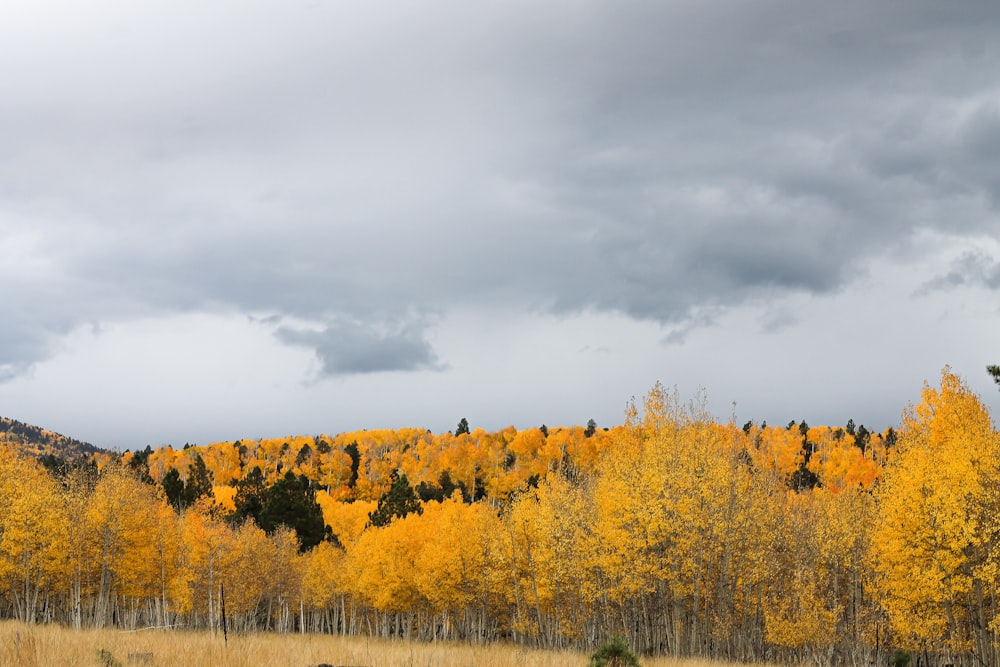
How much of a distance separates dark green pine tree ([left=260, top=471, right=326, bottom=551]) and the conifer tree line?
205 millimetres

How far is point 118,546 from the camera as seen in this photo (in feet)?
194

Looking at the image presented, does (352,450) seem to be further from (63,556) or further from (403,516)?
(63,556)

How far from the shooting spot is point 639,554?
40.0 meters

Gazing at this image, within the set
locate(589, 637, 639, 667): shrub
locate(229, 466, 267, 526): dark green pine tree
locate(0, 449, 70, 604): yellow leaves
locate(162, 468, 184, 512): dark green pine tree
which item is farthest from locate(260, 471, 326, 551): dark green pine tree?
locate(589, 637, 639, 667): shrub

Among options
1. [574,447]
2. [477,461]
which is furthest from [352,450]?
[574,447]

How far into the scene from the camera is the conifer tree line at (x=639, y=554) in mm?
37062

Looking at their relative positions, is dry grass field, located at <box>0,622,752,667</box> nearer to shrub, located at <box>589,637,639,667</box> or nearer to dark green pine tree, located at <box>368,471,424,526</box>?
shrub, located at <box>589,637,639,667</box>

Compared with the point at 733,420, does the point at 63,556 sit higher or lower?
lower

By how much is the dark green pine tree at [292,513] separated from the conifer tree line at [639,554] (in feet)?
0.67

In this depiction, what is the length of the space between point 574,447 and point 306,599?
4029 inches

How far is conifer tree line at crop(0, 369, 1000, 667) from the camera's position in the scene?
37.1m

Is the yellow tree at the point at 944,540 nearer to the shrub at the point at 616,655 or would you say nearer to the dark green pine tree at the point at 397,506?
the shrub at the point at 616,655

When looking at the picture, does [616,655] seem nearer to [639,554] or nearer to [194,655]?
[194,655]

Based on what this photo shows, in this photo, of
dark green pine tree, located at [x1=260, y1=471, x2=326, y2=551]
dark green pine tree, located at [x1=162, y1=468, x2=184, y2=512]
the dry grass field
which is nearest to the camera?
the dry grass field
